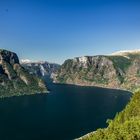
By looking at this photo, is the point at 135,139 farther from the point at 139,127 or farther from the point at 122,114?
the point at 122,114

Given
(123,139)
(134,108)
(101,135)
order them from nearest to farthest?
1. (123,139)
2. (101,135)
3. (134,108)

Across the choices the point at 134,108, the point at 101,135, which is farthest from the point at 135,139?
the point at 134,108

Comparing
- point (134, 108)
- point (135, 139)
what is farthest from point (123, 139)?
point (134, 108)

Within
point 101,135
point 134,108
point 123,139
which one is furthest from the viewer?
point 134,108

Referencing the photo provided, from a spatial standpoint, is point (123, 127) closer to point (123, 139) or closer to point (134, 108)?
point (123, 139)

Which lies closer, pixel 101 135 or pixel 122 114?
pixel 101 135

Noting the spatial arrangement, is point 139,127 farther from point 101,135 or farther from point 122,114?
point 122,114

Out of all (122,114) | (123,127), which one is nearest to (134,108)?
(122,114)

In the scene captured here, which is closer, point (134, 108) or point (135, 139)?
point (135, 139)
